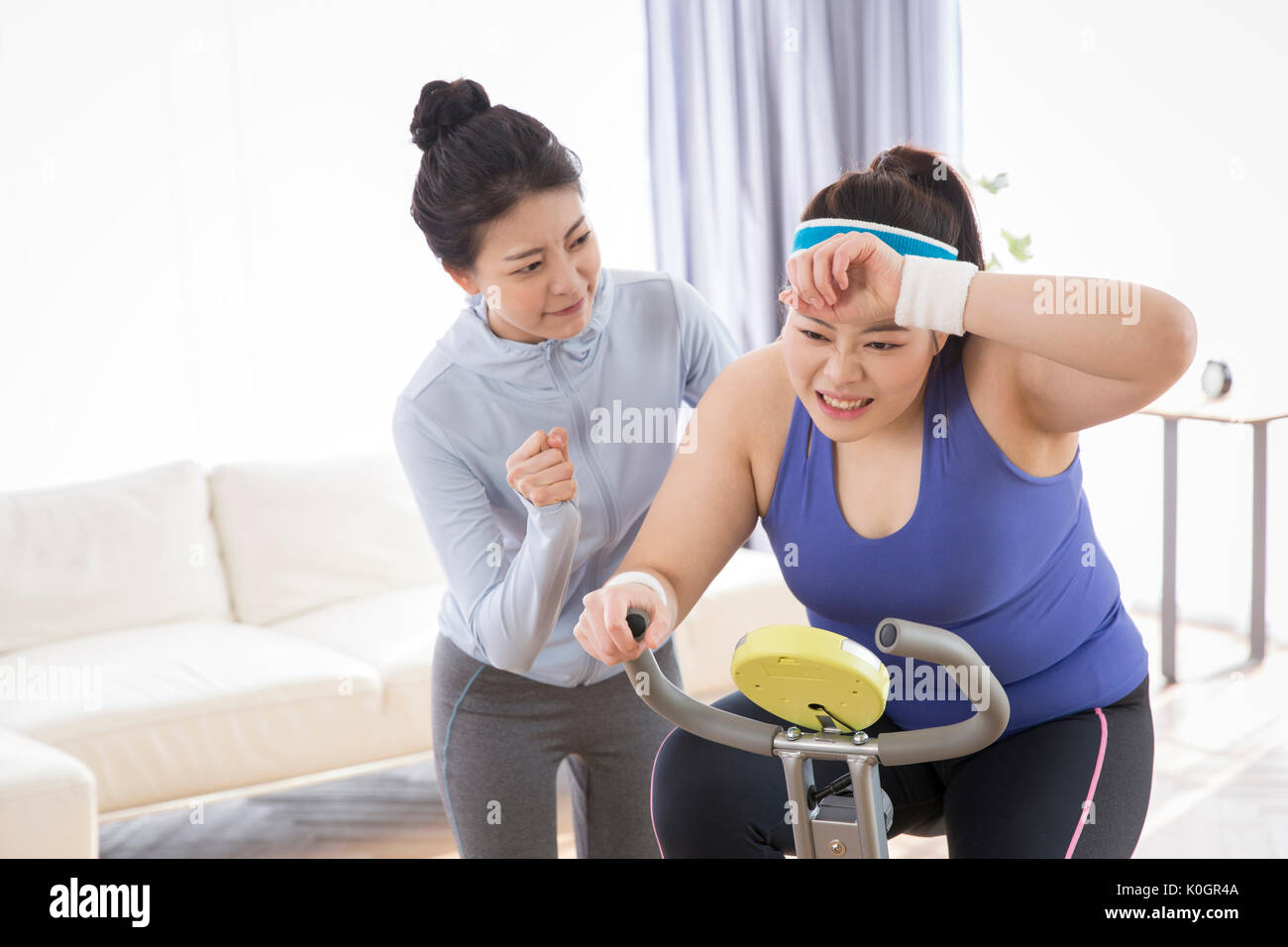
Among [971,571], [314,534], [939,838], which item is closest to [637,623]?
[971,571]

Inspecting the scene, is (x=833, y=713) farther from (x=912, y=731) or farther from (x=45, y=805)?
(x=45, y=805)

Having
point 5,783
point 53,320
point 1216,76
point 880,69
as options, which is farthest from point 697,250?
point 5,783

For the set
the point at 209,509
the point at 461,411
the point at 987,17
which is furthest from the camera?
the point at 987,17

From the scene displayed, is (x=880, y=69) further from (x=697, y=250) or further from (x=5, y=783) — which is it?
(x=5, y=783)

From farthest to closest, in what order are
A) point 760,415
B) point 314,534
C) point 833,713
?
point 314,534 → point 760,415 → point 833,713

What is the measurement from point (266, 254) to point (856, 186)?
281 centimetres

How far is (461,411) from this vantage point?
1498 mm

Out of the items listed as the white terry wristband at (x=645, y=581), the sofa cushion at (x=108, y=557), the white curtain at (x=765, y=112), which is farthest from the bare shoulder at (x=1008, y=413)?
the white curtain at (x=765, y=112)

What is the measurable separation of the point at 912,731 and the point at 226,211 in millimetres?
3120

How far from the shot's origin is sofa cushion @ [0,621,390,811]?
2514mm

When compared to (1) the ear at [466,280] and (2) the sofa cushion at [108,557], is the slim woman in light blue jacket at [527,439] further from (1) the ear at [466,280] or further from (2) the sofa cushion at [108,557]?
(2) the sofa cushion at [108,557]

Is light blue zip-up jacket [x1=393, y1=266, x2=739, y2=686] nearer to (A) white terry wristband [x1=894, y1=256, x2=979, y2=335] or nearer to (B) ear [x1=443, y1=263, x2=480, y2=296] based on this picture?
(B) ear [x1=443, y1=263, x2=480, y2=296]

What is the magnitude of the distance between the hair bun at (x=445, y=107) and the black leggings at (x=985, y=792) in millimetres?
731

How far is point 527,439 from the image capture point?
1.42 m
